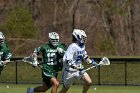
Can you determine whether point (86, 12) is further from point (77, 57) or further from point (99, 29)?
point (77, 57)

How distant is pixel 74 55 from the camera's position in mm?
13641

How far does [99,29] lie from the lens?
39.5m

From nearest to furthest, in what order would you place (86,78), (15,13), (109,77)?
(86,78) < (109,77) < (15,13)

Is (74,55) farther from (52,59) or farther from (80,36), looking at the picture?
(52,59)

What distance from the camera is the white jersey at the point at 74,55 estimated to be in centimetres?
1353

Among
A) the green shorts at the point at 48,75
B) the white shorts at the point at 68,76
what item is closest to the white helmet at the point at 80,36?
the white shorts at the point at 68,76

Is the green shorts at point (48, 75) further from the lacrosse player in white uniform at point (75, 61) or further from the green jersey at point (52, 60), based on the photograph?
the lacrosse player in white uniform at point (75, 61)

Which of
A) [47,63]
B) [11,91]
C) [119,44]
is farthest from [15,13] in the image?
[47,63]

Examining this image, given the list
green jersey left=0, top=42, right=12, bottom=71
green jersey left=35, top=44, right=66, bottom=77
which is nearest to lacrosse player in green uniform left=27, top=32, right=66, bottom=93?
green jersey left=35, top=44, right=66, bottom=77

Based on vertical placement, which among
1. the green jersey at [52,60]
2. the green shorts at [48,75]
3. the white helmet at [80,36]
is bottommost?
the green shorts at [48,75]

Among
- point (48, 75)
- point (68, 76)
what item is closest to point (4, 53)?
point (48, 75)

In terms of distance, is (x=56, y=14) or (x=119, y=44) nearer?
(x=119, y=44)

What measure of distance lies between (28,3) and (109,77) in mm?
15780

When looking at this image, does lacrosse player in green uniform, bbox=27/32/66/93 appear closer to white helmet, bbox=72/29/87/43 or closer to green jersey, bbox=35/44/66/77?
green jersey, bbox=35/44/66/77
